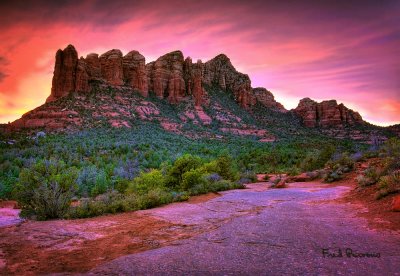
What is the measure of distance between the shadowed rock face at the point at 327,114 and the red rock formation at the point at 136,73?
5857 centimetres

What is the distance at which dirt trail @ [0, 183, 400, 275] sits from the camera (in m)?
4.50

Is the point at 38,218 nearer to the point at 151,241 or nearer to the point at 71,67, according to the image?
the point at 151,241

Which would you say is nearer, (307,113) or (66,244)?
(66,244)

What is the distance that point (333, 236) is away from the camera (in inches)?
232

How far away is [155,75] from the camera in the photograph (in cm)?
9475

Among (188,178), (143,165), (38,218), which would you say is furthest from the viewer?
(143,165)

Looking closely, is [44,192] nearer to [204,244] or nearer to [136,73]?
[204,244]

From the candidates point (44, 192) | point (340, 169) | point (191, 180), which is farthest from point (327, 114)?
point (44, 192)

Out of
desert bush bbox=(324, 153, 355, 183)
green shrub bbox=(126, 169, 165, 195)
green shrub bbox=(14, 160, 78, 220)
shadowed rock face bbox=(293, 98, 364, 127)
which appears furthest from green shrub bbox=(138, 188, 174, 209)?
shadowed rock face bbox=(293, 98, 364, 127)

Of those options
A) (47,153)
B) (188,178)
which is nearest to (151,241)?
(188,178)

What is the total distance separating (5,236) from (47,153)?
35065mm

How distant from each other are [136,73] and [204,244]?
85741 mm

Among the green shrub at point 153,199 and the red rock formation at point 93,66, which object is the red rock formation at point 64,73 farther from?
the green shrub at point 153,199

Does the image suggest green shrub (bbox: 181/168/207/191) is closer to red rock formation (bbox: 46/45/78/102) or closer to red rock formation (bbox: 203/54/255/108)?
red rock formation (bbox: 46/45/78/102)
